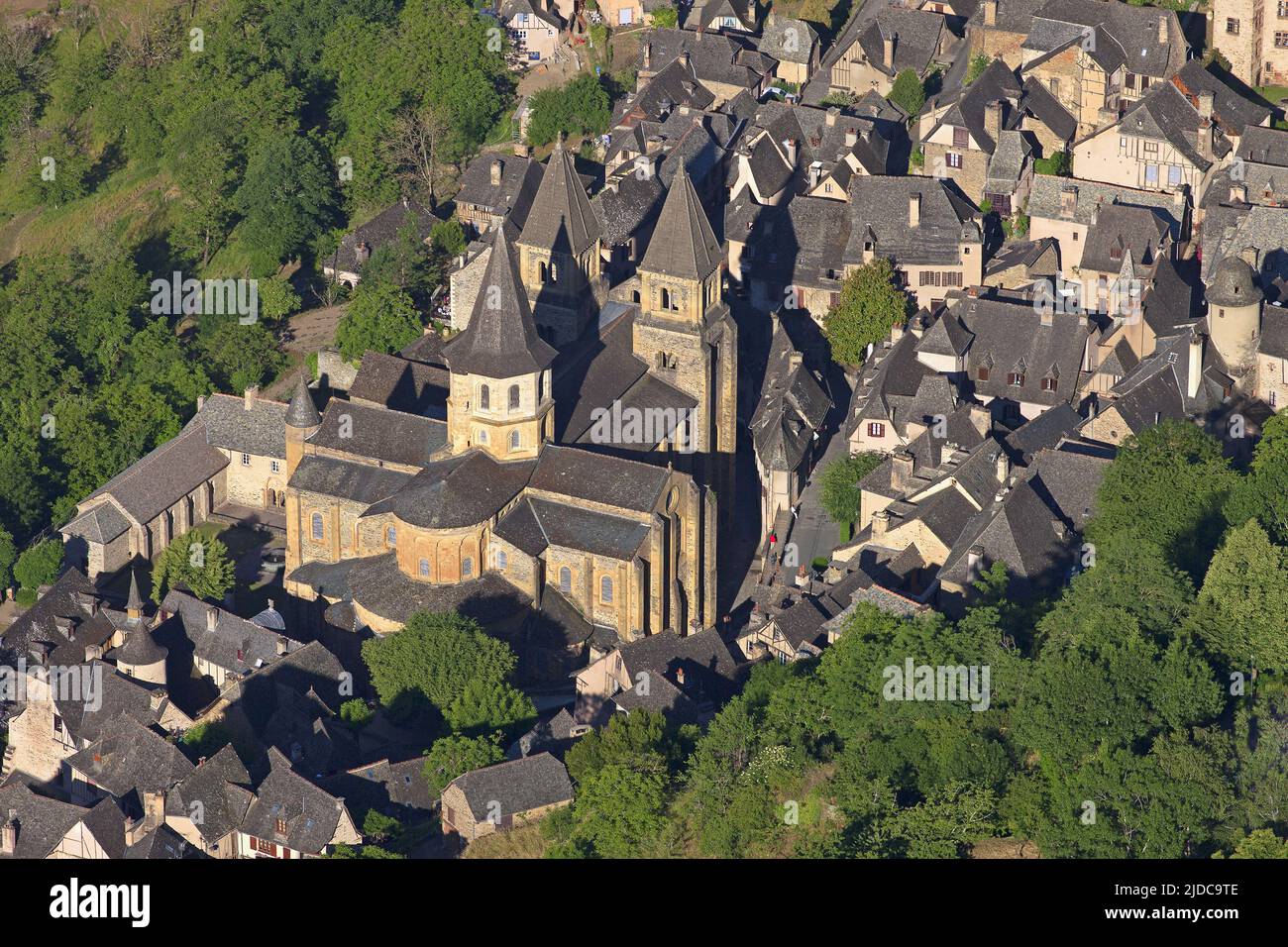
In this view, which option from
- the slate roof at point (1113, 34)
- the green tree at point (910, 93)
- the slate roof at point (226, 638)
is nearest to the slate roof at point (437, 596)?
the slate roof at point (226, 638)

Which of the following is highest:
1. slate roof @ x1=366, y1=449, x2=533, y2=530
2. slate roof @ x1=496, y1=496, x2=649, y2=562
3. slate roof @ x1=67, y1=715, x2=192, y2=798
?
slate roof @ x1=366, y1=449, x2=533, y2=530

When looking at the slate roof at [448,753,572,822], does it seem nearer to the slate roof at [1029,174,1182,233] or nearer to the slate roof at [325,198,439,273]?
the slate roof at [1029,174,1182,233]

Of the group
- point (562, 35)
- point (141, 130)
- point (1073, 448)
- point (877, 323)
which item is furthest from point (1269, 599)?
point (141, 130)

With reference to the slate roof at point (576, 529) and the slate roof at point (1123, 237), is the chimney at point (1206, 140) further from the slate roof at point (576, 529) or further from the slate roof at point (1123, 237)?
the slate roof at point (576, 529)

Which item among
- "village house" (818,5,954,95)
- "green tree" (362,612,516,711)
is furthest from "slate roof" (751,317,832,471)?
"village house" (818,5,954,95)

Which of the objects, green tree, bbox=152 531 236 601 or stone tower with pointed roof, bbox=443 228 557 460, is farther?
green tree, bbox=152 531 236 601

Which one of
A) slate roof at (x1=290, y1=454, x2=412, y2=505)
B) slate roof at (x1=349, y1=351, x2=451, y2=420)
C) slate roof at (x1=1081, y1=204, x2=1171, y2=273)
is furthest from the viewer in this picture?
slate roof at (x1=1081, y1=204, x2=1171, y2=273)

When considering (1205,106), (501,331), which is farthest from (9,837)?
(1205,106)

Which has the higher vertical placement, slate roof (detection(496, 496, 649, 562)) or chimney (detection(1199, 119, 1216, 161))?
chimney (detection(1199, 119, 1216, 161))

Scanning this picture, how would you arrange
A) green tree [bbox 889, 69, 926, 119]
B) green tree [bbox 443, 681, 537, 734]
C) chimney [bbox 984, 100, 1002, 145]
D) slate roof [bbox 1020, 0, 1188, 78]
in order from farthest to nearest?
Answer: green tree [bbox 889, 69, 926, 119]
slate roof [bbox 1020, 0, 1188, 78]
chimney [bbox 984, 100, 1002, 145]
green tree [bbox 443, 681, 537, 734]
